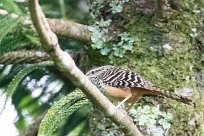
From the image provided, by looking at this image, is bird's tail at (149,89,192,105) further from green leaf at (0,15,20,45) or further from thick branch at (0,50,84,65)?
green leaf at (0,15,20,45)

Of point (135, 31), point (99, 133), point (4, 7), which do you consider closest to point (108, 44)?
point (135, 31)

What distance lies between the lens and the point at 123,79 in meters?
2.01

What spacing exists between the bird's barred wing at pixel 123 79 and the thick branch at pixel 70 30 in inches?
6.2

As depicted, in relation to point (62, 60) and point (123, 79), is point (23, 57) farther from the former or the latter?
point (62, 60)

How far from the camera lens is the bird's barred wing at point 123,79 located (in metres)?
Result: 1.94

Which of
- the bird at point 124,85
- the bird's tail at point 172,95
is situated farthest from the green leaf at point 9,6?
the bird's tail at point 172,95

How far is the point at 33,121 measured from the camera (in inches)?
93.2

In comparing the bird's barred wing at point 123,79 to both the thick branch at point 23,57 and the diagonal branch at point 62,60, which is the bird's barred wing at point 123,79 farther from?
the diagonal branch at point 62,60

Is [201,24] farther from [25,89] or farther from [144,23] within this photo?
[25,89]

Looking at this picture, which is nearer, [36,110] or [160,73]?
[160,73]

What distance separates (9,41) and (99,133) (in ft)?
1.25

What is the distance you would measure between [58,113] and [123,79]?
1.14 ft

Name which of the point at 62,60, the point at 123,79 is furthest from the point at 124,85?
the point at 62,60

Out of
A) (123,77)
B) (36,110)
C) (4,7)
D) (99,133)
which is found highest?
(4,7)
